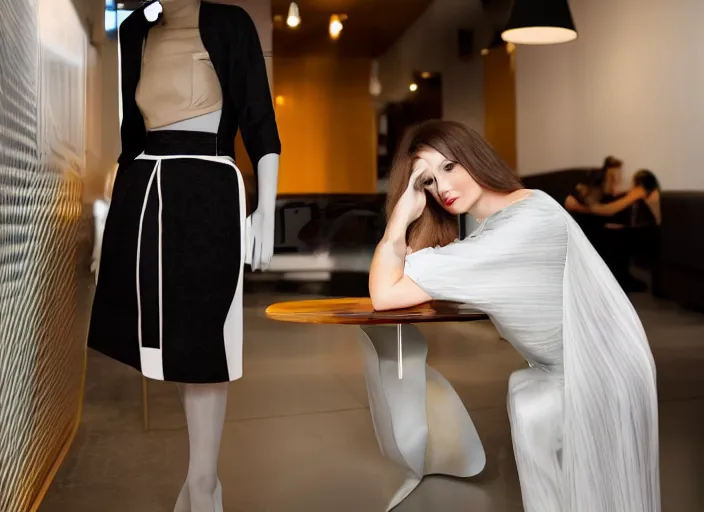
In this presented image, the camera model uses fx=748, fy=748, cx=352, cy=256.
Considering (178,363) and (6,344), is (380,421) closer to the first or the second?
(178,363)

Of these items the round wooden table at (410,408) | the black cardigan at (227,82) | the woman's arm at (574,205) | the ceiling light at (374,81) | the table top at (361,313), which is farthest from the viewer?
the woman's arm at (574,205)

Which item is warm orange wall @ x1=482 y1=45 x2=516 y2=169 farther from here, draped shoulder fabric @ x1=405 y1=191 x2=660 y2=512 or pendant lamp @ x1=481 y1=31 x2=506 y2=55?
draped shoulder fabric @ x1=405 y1=191 x2=660 y2=512

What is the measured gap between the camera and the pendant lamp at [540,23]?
2.47 metres

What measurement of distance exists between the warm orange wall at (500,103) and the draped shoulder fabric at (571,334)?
527mm

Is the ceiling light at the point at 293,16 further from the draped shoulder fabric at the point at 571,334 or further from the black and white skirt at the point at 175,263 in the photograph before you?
the draped shoulder fabric at the point at 571,334

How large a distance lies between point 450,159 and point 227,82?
653 mm

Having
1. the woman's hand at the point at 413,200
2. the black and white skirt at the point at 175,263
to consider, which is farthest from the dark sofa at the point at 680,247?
the black and white skirt at the point at 175,263

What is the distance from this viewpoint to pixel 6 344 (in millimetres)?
1811

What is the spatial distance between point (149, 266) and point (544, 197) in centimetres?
106

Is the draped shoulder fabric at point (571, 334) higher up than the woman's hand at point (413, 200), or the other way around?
the woman's hand at point (413, 200)

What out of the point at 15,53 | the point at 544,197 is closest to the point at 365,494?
the point at 544,197

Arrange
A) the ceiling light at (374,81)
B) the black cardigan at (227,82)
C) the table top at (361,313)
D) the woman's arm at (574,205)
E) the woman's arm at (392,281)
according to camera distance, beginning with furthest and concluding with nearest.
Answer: the woman's arm at (574,205) → the ceiling light at (374,81) → the black cardigan at (227,82) → the woman's arm at (392,281) → the table top at (361,313)

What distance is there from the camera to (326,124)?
2.32 metres

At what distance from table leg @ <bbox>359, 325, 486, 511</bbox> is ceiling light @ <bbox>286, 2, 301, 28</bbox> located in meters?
0.95
